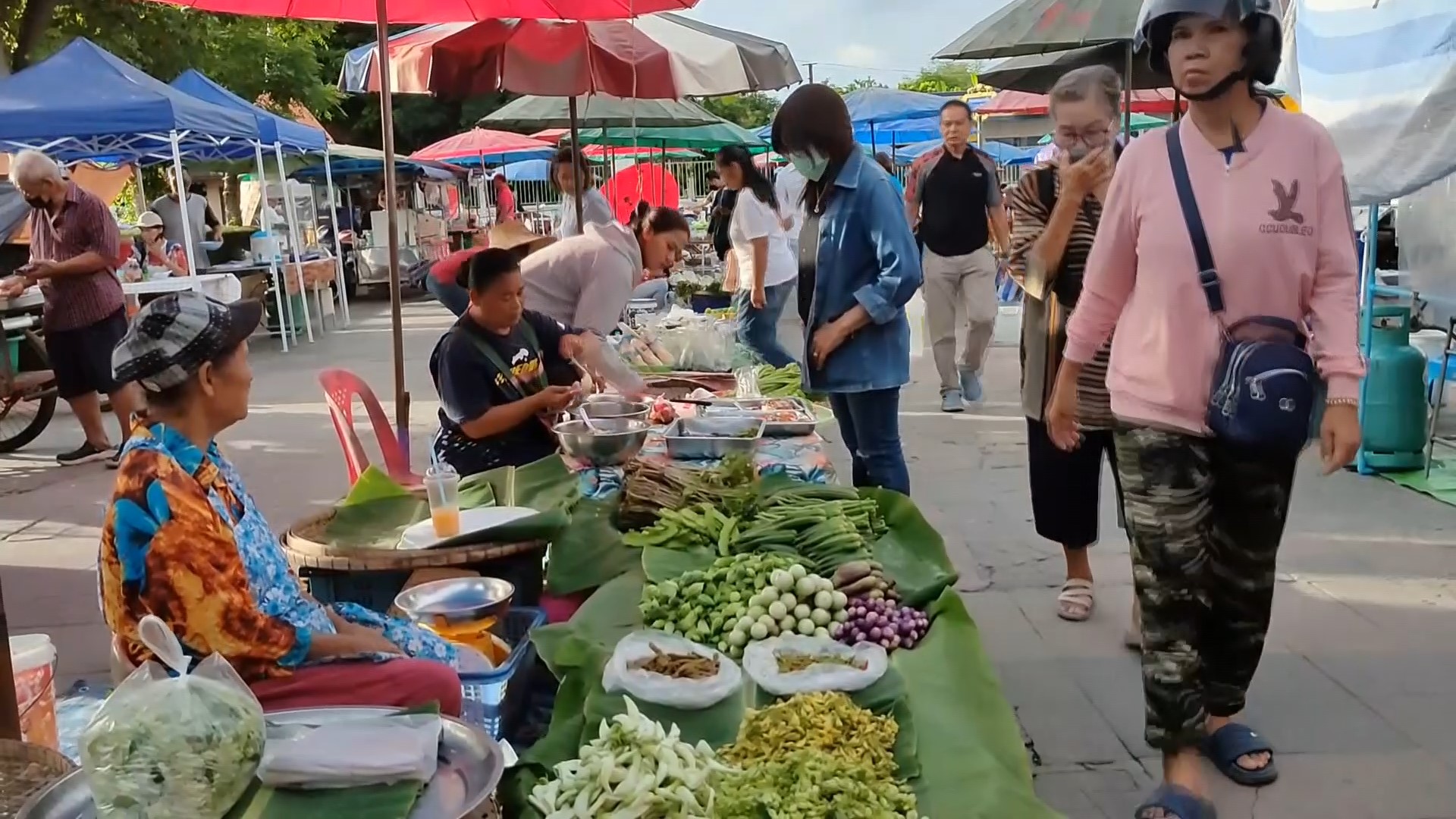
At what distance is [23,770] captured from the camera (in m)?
2.21

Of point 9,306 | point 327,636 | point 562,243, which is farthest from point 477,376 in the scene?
point 9,306

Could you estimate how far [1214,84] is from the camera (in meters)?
2.62

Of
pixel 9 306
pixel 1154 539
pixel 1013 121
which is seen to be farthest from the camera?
pixel 1013 121

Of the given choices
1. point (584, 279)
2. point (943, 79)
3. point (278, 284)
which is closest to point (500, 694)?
point (584, 279)

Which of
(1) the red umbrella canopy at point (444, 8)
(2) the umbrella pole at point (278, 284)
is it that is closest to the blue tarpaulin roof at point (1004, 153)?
(2) the umbrella pole at point (278, 284)

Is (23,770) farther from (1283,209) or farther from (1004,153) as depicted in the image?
(1004,153)

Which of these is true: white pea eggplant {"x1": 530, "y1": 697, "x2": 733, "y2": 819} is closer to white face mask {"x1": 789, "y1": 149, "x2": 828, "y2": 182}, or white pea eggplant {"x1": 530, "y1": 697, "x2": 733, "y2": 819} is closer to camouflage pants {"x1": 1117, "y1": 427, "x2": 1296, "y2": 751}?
camouflage pants {"x1": 1117, "y1": 427, "x2": 1296, "y2": 751}

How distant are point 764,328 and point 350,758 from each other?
6.30m

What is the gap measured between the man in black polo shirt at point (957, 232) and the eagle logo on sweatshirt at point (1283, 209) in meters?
5.57

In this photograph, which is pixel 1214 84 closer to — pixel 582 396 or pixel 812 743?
pixel 812 743

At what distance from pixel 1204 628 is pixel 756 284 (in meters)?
5.16

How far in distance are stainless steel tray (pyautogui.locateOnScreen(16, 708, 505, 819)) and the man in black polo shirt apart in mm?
6691

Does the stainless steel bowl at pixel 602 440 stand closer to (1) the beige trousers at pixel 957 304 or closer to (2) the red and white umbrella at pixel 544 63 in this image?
(2) the red and white umbrella at pixel 544 63

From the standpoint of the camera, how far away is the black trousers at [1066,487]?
13.5 feet
